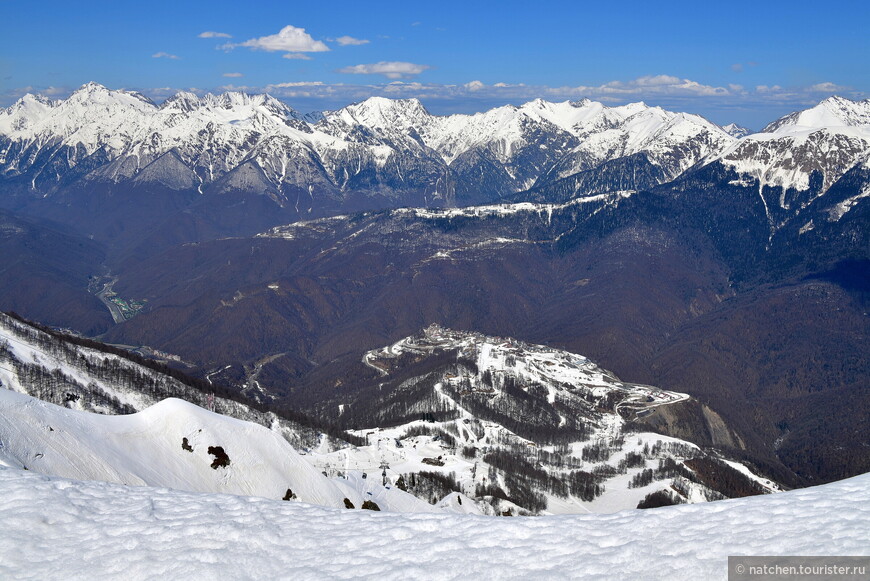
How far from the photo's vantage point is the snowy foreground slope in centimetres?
1566

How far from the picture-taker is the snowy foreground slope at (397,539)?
1566 cm

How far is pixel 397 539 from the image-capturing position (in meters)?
17.3

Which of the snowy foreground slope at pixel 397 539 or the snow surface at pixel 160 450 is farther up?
the snowy foreground slope at pixel 397 539

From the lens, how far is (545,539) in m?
16.9

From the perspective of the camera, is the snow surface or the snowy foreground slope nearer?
the snowy foreground slope

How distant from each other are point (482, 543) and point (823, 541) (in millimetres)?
7386

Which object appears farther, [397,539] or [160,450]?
[160,450]

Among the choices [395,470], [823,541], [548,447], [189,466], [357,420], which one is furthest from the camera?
[357,420]

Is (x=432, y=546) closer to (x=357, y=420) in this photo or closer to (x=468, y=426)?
(x=468, y=426)

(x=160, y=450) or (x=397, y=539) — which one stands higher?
(x=397, y=539)

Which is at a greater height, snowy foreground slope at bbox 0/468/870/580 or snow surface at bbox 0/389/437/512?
snowy foreground slope at bbox 0/468/870/580

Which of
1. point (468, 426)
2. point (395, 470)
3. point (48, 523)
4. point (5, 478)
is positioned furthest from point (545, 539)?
point (468, 426)

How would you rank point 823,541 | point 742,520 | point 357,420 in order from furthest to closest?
point 357,420, point 742,520, point 823,541

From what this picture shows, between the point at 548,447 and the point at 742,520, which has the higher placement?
the point at 742,520
